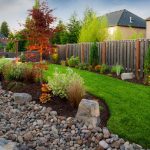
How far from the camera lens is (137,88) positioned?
11.4 m

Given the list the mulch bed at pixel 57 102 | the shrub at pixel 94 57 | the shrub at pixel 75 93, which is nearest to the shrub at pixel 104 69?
the shrub at pixel 94 57

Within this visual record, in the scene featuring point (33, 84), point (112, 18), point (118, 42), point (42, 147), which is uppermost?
point (112, 18)

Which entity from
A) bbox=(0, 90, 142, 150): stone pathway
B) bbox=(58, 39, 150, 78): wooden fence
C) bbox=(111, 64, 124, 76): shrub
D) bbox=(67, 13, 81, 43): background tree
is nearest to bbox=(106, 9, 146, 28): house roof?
bbox=(67, 13, 81, 43): background tree

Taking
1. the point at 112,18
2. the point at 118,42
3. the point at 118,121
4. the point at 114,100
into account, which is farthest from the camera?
the point at 112,18

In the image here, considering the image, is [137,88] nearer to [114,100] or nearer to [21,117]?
[114,100]

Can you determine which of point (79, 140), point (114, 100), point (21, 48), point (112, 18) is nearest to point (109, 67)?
point (114, 100)

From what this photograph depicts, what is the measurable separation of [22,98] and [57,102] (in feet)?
3.43

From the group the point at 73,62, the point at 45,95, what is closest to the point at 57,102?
the point at 45,95

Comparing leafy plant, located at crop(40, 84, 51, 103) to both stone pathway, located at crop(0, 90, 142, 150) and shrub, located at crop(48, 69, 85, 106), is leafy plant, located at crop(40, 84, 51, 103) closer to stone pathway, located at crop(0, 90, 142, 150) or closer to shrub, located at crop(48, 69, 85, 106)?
shrub, located at crop(48, 69, 85, 106)

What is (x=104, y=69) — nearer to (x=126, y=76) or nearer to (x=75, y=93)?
(x=126, y=76)

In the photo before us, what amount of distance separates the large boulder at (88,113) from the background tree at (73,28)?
25.7 meters

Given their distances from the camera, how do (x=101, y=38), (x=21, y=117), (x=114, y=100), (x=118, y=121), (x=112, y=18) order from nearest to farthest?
(x=118, y=121)
(x=21, y=117)
(x=114, y=100)
(x=101, y=38)
(x=112, y=18)

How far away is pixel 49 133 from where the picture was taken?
735 centimetres

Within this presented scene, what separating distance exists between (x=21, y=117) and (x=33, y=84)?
2719 mm
